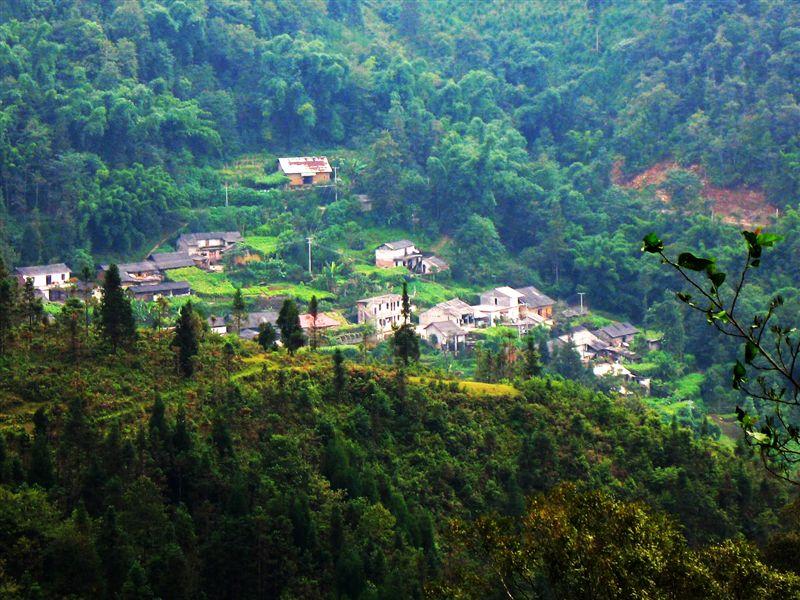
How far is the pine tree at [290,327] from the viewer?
24.5 meters

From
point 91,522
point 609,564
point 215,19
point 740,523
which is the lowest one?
point 740,523

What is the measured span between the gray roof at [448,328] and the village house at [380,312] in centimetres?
124

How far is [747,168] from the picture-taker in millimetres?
49031

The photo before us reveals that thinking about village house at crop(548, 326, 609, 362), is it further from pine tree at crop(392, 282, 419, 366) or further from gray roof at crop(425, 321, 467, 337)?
pine tree at crop(392, 282, 419, 366)

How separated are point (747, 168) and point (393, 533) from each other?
34371 millimetres

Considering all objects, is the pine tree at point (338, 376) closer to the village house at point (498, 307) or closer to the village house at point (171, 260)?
the village house at point (498, 307)

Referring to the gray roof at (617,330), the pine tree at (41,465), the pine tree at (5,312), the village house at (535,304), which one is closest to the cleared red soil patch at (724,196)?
the gray roof at (617,330)

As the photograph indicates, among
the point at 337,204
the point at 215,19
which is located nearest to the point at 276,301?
the point at 337,204

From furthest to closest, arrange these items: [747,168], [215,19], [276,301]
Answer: [215,19]
[747,168]
[276,301]

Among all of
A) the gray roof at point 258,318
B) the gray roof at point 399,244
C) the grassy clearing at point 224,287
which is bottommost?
the gray roof at point 258,318

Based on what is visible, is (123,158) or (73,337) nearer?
(73,337)

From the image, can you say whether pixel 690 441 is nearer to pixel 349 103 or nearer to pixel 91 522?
pixel 91 522

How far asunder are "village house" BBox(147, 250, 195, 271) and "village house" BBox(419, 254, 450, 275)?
29.3 ft

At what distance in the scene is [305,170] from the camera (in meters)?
49.2
